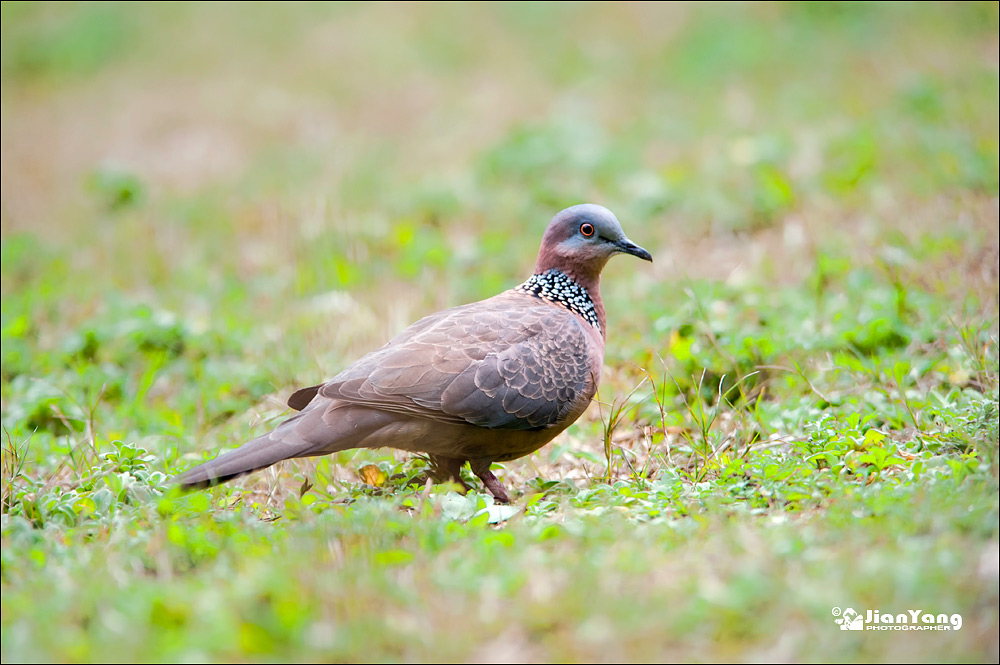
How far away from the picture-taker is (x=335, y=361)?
579cm

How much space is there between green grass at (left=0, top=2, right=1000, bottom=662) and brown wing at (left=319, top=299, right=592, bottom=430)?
35 centimetres

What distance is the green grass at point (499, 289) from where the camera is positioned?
2.76 meters

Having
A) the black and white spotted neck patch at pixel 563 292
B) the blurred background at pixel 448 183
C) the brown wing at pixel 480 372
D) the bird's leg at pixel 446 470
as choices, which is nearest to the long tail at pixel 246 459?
the brown wing at pixel 480 372

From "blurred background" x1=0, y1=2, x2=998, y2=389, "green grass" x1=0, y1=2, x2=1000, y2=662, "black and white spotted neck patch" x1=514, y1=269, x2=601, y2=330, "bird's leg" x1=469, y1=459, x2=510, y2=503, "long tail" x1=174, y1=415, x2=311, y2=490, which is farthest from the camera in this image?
"blurred background" x1=0, y1=2, x2=998, y2=389

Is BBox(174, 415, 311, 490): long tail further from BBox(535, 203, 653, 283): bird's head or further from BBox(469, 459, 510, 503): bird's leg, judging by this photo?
BBox(535, 203, 653, 283): bird's head

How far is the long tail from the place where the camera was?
378 centimetres

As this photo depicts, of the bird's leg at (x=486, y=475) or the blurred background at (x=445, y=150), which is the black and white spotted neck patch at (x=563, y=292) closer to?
the bird's leg at (x=486, y=475)

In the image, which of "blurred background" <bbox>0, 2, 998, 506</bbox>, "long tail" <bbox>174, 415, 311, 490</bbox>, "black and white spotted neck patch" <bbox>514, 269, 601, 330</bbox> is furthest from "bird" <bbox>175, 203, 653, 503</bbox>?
"blurred background" <bbox>0, 2, 998, 506</bbox>

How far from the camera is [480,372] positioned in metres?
4.19

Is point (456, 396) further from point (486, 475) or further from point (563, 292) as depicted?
point (563, 292)

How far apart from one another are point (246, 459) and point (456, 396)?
92cm

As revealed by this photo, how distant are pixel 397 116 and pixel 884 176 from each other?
5.71 metres

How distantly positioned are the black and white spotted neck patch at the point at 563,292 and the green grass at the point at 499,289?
21.8 inches

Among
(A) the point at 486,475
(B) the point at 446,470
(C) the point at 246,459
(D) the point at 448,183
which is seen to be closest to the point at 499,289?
(D) the point at 448,183
